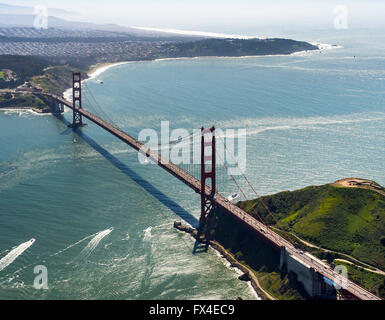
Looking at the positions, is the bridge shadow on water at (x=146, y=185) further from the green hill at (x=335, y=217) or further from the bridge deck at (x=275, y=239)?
the green hill at (x=335, y=217)

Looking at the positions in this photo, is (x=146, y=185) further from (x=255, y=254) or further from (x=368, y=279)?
(x=368, y=279)

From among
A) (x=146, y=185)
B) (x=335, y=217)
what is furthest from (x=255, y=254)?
(x=146, y=185)

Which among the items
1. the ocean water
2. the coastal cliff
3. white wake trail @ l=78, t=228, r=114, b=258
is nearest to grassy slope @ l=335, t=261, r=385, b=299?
the coastal cliff

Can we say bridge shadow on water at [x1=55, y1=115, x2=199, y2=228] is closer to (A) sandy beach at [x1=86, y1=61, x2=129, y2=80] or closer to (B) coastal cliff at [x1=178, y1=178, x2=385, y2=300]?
(B) coastal cliff at [x1=178, y1=178, x2=385, y2=300]

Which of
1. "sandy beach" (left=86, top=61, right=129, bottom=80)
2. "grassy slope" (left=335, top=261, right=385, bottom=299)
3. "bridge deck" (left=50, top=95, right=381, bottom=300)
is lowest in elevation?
"grassy slope" (left=335, top=261, right=385, bottom=299)

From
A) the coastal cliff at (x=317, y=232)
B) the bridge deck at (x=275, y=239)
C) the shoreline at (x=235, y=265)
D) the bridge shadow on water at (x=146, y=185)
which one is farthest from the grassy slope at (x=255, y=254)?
the bridge shadow on water at (x=146, y=185)
